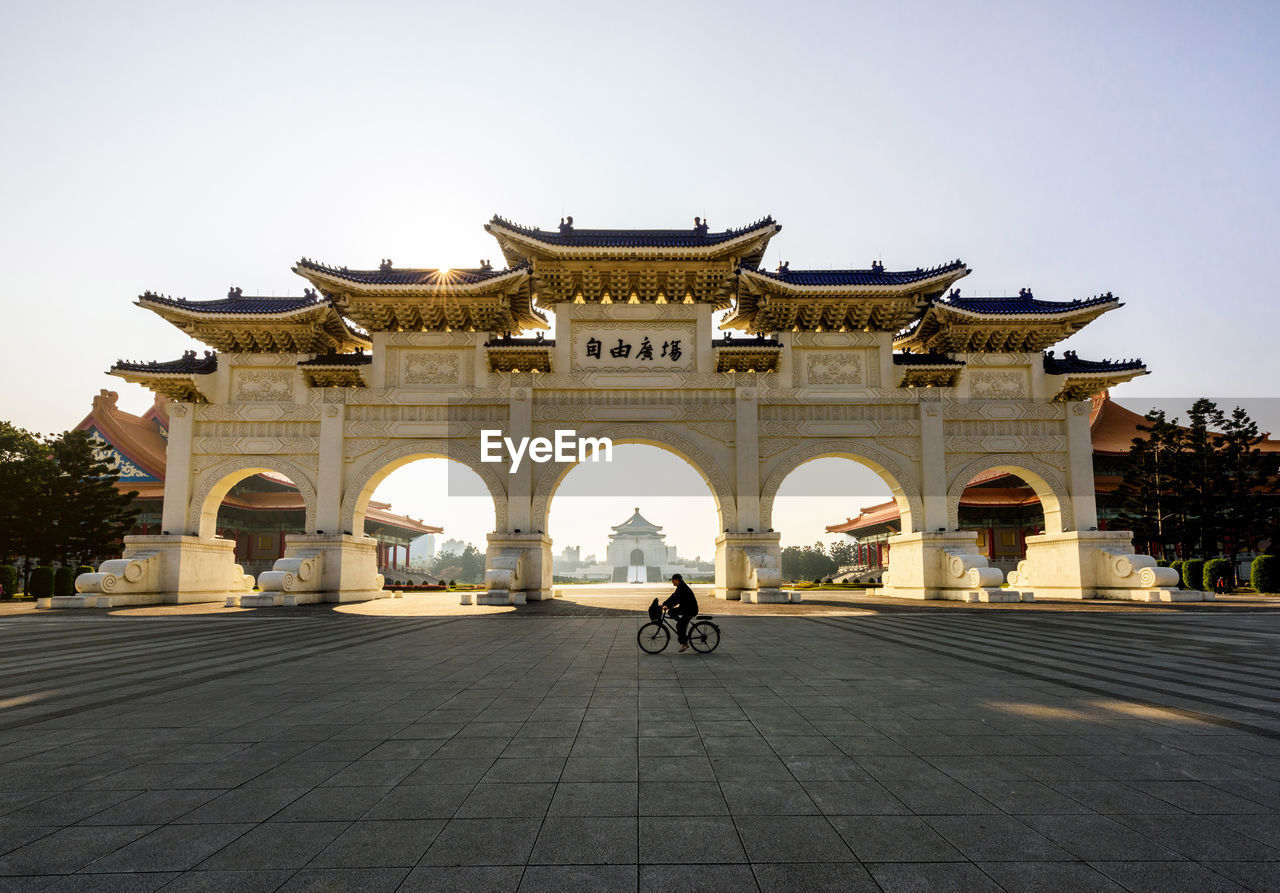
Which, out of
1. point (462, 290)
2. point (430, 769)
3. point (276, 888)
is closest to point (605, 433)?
point (462, 290)

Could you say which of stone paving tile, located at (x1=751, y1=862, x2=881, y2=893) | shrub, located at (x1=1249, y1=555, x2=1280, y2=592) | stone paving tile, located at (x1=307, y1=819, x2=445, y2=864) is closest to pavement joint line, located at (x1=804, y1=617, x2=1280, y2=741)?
stone paving tile, located at (x1=751, y1=862, x2=881, y2=893)

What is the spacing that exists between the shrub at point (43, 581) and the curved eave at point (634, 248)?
61.8 feet

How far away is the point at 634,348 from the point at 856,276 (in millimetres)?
7547

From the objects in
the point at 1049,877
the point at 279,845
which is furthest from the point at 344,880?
the point at 1049,877

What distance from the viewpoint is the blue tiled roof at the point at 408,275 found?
21500 millimetres

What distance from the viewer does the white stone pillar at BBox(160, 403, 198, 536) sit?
21969 mm

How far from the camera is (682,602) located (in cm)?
984

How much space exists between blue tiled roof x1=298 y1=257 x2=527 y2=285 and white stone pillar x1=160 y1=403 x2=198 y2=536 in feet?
20.1

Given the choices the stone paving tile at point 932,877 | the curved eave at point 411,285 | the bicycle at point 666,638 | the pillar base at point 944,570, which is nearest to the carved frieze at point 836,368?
the pillar base at point 944,570

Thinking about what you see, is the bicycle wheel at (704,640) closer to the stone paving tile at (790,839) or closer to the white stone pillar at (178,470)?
the stone paving tile at (790,839)

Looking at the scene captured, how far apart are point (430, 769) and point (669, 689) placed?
3.13 metres

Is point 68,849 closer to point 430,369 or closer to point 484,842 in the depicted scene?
point 484,842

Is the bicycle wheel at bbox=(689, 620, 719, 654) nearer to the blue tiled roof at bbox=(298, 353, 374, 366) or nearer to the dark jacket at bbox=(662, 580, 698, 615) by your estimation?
the dark jacket at bbox=(662, 580, 698, 615)

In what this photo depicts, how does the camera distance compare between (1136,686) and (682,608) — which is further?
(682,608)
